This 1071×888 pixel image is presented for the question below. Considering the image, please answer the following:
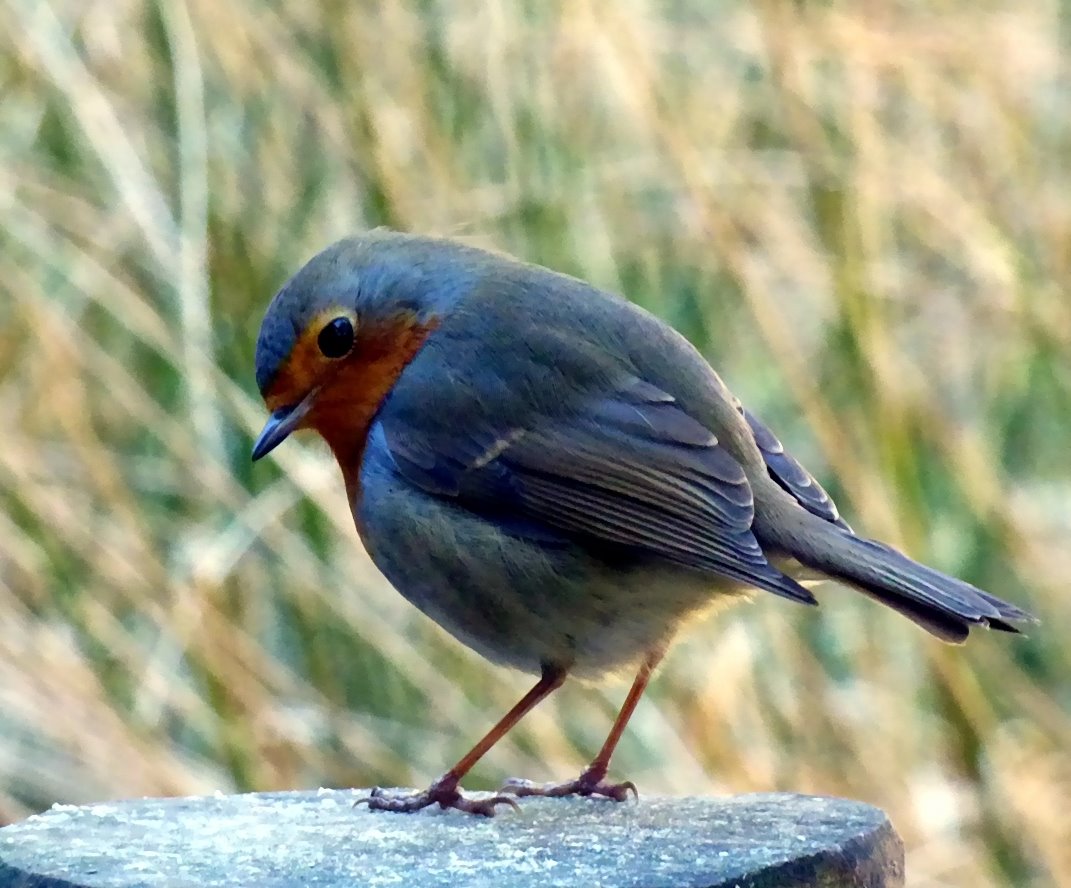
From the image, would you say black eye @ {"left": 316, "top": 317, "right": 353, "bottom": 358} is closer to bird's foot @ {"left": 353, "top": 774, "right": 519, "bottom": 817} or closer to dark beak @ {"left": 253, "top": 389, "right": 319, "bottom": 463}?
dark beak @ {"left": 253, "top": 389, "right": 319, "bottom": 463}

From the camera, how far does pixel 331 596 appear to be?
3709mm

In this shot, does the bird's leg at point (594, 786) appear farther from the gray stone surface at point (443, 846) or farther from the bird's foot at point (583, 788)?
the gray stone surface at point (443, 846)

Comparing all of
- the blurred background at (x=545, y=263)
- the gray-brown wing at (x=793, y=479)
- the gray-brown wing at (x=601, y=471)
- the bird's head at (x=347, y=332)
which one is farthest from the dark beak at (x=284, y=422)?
the blurred background at (x=545, y=263)

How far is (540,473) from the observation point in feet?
8.79

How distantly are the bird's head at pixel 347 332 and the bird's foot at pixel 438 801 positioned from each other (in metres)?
0.56

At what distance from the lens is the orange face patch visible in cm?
274

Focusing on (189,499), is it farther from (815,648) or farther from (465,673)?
(815,648)

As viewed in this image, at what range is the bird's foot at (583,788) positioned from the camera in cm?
265

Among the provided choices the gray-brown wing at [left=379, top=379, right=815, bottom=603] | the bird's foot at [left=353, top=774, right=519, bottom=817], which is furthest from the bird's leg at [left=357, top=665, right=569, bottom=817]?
the gray-brown wing at [left=379, top=379, right=815, bottom=603]

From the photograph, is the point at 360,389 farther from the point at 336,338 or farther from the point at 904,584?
the point at 904,584

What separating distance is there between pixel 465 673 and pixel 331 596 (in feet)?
1.16

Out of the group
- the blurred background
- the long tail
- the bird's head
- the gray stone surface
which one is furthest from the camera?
the blurred background

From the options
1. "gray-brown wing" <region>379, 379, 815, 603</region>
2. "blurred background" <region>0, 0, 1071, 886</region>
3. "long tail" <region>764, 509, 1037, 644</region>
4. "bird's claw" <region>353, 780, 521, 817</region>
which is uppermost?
"blurred background" <region>0, 0, 1071, 886</region>

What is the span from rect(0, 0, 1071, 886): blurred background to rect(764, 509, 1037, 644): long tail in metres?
1.09
